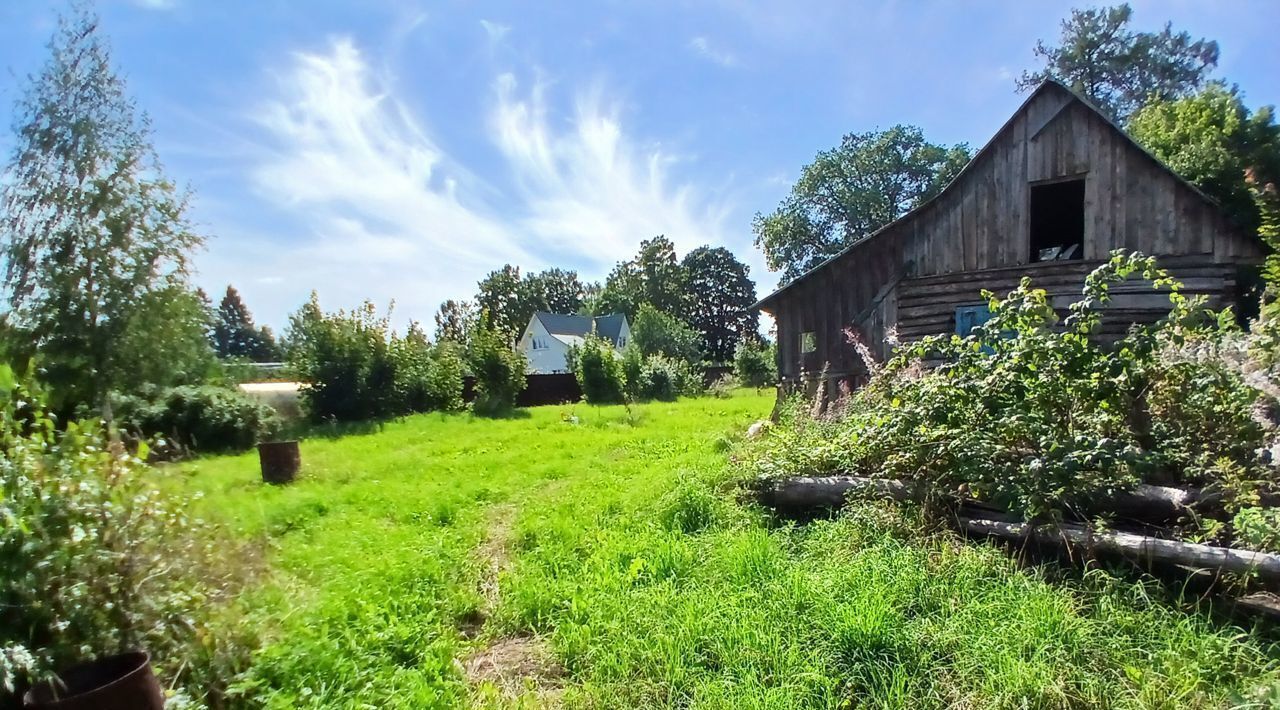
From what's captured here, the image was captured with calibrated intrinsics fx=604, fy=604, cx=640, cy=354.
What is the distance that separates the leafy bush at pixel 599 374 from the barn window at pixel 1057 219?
12.8 m

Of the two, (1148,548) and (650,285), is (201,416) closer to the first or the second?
(1148,548)

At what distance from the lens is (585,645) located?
350 centimetres

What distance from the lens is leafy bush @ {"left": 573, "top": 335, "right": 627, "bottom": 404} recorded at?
68.0 feet

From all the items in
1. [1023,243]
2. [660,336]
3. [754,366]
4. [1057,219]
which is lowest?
[754,366]

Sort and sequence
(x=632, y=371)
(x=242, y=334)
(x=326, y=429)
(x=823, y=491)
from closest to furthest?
(x=823, y=491), (x=326, y=429), (x=632, y=371), (x=242, y=334)

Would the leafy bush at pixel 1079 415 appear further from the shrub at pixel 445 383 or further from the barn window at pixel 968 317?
the shrub at pixel 445 383

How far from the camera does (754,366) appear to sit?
31266 mm

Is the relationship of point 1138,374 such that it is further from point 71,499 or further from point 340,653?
point 71,499

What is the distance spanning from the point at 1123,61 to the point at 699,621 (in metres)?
34.3

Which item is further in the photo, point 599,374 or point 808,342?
point 599,374

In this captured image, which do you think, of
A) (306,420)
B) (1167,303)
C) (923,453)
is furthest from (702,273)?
(923,453)

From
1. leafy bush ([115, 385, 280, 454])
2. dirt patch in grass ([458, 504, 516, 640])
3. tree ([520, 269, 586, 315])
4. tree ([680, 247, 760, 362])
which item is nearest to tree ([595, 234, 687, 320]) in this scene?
tree ([680, 247, 760, 362])

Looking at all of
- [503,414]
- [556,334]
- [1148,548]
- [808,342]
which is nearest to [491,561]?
[1148,548]

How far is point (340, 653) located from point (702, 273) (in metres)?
55.1
